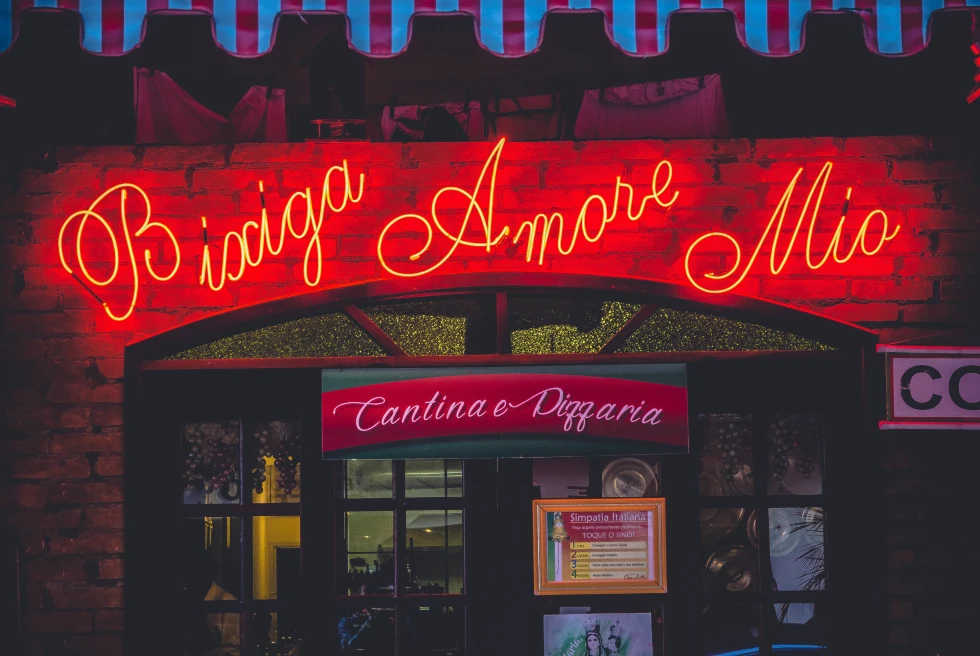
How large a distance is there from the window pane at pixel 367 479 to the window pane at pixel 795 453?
6.14ft

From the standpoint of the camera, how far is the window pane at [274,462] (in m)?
4.67

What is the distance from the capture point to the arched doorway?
15.0 ft

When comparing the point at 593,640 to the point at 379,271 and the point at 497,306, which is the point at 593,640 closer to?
the point at 497,306

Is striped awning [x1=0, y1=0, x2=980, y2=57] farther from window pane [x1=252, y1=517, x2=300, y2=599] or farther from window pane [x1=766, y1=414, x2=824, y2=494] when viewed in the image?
window pane [x1=252, y1=517, x2=300, y2=599]

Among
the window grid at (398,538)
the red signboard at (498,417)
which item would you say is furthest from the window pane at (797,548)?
the window grid at (398,538)

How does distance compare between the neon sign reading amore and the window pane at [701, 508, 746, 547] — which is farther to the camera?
the window pane at [701, 508, 746, 547]

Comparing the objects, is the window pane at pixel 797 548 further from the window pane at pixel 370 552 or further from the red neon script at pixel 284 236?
the red neon script at pixel 284 236

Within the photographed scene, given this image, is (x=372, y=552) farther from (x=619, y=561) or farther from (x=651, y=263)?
(x=651, y=263)

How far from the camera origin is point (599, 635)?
182 inches

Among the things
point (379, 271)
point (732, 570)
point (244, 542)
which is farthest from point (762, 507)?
point (244, 542)

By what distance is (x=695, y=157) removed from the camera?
4668 millimetres

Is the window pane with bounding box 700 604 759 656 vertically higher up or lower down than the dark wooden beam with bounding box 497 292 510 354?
lower down

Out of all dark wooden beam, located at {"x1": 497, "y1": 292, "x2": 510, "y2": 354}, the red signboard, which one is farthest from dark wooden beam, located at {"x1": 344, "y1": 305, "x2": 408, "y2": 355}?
dark wooden beam, located at {"x1": 497, "y1": 292, "x2": 510, "y2": 354}

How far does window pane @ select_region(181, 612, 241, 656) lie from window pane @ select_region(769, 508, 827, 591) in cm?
261
